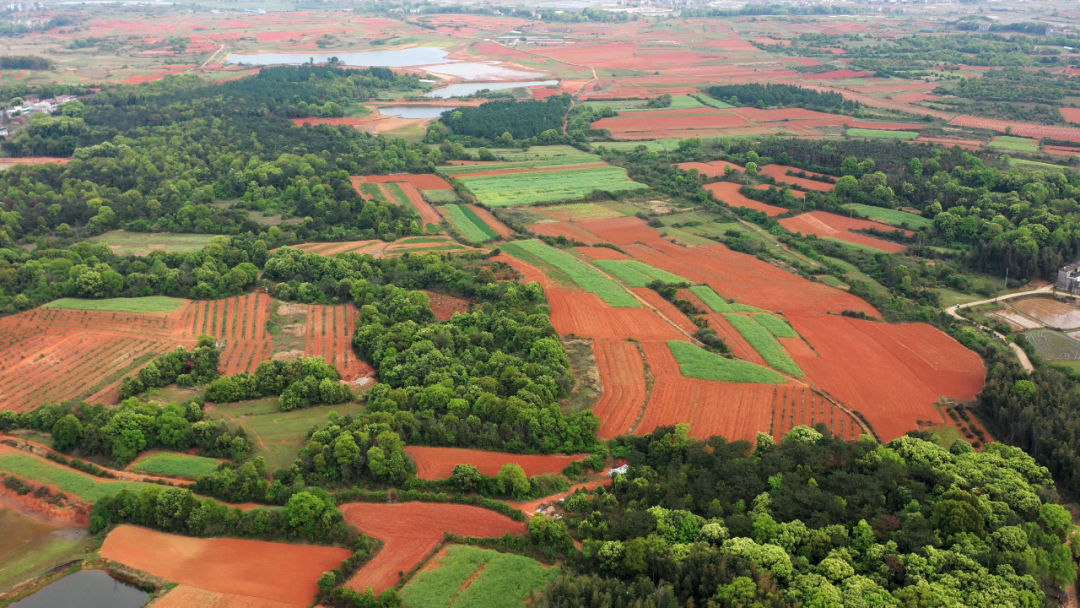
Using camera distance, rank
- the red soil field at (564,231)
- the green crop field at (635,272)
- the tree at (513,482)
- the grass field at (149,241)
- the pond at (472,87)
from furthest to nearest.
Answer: the pond at (472,87)
the red soil field at (564,231)
the grass field at (149,241)
the green crop field at (635,272)
the tree at (513,482)

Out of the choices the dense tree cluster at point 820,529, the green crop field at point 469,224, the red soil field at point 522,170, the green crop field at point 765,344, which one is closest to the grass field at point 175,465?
the dense tree cluster at point 820,529

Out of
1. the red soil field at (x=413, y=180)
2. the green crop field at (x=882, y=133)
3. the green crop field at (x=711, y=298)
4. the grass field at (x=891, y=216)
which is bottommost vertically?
the green crop field at (x=711, y=298)

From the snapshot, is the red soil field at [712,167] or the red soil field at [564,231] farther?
the red soil field at [712,167]

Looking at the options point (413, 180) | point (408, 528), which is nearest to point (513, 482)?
point (408, 528)

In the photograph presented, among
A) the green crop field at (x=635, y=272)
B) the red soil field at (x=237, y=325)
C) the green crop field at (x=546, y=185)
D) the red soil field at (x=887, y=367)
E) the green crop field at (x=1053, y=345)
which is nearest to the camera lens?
the red soil field at (x=887, y=367)

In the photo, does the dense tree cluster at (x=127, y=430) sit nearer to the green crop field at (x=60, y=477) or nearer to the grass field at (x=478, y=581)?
the green crop field at (x=60, y=477)

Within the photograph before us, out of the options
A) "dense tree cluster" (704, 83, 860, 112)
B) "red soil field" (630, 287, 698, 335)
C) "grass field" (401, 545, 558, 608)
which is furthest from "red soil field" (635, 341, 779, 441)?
"dense tree cluster" (704, 83, 860, 112)

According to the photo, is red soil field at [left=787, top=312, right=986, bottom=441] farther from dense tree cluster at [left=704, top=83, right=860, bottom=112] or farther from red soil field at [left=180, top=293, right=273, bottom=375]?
dense tree cluster at [left=704, top=83, right=860, bottom=112]
